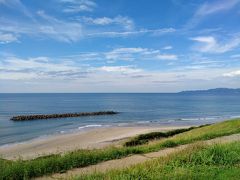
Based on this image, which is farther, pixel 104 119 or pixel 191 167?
pixel 104 119

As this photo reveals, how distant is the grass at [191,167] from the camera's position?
8547 millimetres

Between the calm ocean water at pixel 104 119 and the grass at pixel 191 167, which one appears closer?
the grass at pixel 191 167

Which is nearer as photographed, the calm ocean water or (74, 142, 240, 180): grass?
(74, 142, 240, 180): grass

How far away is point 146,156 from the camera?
13188 mm

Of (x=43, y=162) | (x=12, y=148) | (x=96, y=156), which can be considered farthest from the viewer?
(x=12, y=148)

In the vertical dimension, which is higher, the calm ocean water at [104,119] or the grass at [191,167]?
the grass at [191,167]

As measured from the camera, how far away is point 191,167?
9398 mm

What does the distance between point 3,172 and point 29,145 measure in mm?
28310

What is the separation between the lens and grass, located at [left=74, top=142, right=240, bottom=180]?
855 cm

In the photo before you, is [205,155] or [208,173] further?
[205,155]

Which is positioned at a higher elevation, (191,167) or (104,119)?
(191,167)

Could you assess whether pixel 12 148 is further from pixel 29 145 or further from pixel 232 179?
pixel 232 179

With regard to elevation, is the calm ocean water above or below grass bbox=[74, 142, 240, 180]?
below

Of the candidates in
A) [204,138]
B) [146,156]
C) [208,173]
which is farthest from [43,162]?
[204,138]
